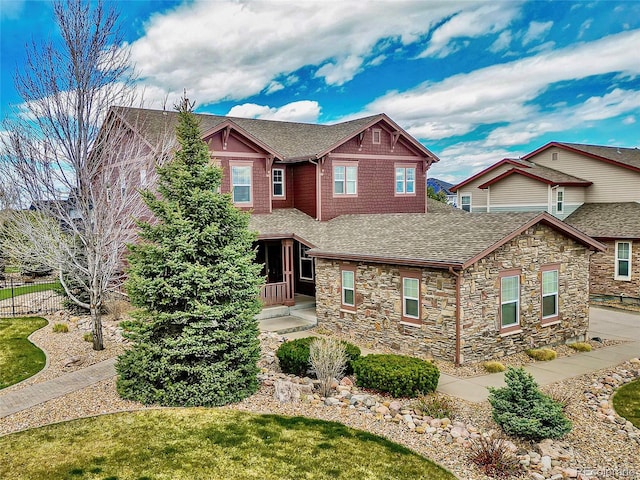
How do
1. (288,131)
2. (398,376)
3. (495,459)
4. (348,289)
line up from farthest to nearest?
(288,131) → (348,289) → (398,376) → (495,459)

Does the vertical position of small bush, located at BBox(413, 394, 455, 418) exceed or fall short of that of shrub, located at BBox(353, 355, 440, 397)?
it falls short

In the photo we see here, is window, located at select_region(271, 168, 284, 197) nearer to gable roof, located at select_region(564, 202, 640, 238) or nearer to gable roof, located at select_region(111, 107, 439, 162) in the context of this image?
gable roof, located at select_region(111, 107, 439, 162)

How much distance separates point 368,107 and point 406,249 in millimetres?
28874

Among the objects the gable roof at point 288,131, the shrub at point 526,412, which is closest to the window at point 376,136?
the gable roof at point 288,131

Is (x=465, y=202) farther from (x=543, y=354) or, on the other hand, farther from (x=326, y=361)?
(x=326, y=361)

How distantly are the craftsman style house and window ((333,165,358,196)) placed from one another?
52 mm

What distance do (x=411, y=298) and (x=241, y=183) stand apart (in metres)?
10.3

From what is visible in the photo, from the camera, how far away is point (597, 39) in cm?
2105

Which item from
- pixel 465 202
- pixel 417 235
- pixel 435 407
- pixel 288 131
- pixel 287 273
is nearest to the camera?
pixel 435 407

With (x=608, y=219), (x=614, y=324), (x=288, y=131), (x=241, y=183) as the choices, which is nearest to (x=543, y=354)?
(x=614, y=324)

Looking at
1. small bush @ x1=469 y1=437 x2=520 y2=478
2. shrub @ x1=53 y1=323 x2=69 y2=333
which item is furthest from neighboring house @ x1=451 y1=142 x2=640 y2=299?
shrub @ x1=53 y1=323 x2=69 y2=333

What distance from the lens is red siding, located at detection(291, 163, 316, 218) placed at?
879 inches

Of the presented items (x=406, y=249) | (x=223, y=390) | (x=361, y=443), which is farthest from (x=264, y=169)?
(x=361, y=443)

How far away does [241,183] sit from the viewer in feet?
68.7
